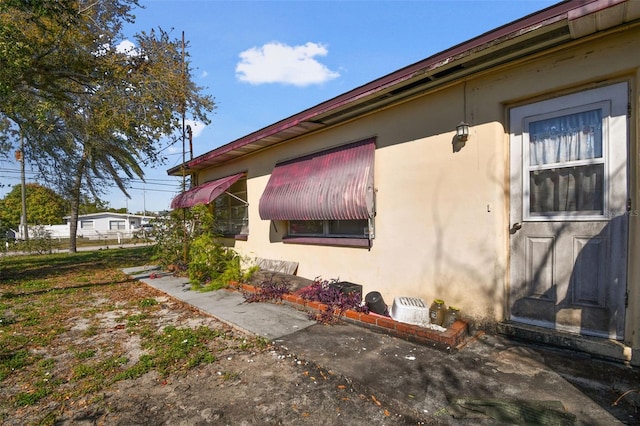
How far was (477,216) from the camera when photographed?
3701mm

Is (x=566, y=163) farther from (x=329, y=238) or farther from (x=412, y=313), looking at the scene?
(x=329, y=238)

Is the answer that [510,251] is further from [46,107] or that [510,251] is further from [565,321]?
[46,107]

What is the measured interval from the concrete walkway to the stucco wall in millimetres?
694

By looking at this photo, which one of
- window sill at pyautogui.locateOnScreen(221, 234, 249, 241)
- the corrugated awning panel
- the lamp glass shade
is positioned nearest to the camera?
the lamp glass shade

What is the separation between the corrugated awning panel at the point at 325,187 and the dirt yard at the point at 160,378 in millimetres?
2313

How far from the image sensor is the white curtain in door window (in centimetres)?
311

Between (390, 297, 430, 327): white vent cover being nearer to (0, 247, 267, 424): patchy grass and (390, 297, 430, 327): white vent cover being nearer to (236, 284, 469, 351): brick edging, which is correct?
(236, 284, 469, 351): brick edging

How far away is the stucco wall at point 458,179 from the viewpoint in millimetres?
3145

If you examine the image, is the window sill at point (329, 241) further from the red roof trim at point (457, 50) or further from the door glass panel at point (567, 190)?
the door glass panel at point (567, 190)

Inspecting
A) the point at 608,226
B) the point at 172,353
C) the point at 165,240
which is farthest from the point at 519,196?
the point at 165,240

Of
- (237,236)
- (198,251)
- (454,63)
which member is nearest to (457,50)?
(454,63)

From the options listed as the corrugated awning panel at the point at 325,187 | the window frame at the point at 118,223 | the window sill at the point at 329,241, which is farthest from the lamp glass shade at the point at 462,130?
the window frame at the point at 118,223

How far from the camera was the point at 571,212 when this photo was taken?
127 inches

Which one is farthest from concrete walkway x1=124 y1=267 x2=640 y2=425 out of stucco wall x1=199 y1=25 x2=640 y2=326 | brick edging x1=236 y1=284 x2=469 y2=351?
stucco wall x1=199 y1=25 x2=640 y2=326
